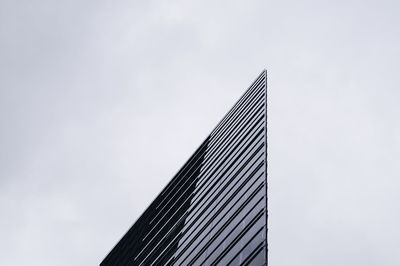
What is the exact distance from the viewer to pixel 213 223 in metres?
27.6

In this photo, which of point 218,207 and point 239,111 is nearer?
point 218,207

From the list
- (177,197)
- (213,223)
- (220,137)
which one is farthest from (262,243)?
(220,137)

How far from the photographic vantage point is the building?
23.0m

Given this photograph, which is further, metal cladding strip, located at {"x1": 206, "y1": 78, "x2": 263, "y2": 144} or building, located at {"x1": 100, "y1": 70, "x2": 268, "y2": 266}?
metal cladding strip, located at {"x1": 206, "y1": 78, "x2": 263, "y2": 144}

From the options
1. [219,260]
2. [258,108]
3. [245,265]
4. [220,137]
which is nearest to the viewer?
[245,265]

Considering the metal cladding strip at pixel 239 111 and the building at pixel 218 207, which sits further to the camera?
the metal cladding strip at pixel 239 111

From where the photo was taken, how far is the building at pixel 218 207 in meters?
23.0

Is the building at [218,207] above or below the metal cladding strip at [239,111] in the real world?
below

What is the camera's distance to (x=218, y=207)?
28.8 metres

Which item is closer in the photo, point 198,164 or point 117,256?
A: point 198,164

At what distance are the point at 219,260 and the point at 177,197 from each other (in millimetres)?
Result: 17066

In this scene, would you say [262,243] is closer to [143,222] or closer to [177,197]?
[177,197]

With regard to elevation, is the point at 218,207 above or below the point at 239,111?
below

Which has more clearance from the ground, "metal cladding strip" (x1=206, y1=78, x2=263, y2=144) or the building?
"metal cladding strip" (x1=206, y1=78, x2=263, y2=144)
